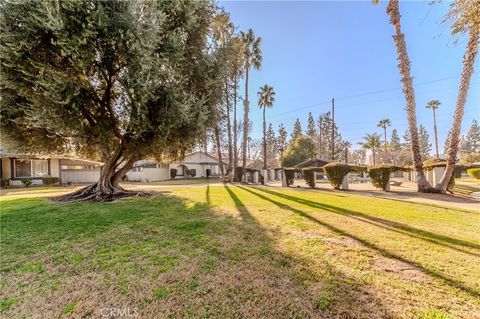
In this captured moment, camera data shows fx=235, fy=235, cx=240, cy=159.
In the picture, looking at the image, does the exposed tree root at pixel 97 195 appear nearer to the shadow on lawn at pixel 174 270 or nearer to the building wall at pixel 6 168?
the shadow on lawn at pixel 174 270

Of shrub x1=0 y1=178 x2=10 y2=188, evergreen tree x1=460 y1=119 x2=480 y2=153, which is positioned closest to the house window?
shrub x1=0 y1=178 x2=10 y2=188

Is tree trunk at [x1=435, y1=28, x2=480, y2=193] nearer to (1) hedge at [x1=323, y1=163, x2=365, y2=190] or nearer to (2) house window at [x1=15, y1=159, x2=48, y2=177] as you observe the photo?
(1) hedge at [x1=323, y1=163, x2=365, y2=190]

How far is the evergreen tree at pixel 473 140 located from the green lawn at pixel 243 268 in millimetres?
96687

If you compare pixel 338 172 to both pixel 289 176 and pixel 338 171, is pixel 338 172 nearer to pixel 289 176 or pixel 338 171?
pixel 338 171

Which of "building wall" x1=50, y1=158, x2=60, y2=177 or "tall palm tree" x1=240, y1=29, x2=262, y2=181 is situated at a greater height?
"tall palm tree" x1=240, y1=29, x2=262, y2=181

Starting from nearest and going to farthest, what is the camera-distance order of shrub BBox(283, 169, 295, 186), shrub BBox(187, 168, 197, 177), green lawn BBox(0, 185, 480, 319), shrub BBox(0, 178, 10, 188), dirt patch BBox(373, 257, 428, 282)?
green lawn BBox(0, 185, 480, 319), dirt patch BBox(373, 257, 428, 282), shrub BBox(0, 178, 10, 188), shrub BBox(283, 169, 295, 186), shrub BBox(187, 168, 197, 177)

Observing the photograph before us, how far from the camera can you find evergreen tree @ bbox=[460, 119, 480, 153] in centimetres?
7469

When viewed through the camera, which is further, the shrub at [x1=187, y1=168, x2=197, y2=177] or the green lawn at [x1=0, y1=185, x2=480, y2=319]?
the shrub at [x1=187, y1=168, x2=197, y2=177]

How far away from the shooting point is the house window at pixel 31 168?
68.8 ft

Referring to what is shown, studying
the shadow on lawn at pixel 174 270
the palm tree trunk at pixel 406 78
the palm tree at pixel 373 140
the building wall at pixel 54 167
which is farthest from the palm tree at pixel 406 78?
the palm tree at pixel 373 140

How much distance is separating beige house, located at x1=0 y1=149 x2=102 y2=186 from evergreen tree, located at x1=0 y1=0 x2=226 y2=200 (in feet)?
31.6

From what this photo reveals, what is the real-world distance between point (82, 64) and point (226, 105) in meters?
6.56

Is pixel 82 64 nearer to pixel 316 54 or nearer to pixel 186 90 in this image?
pixel 186 90

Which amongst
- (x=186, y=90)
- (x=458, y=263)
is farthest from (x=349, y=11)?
(x=458, y=263)
